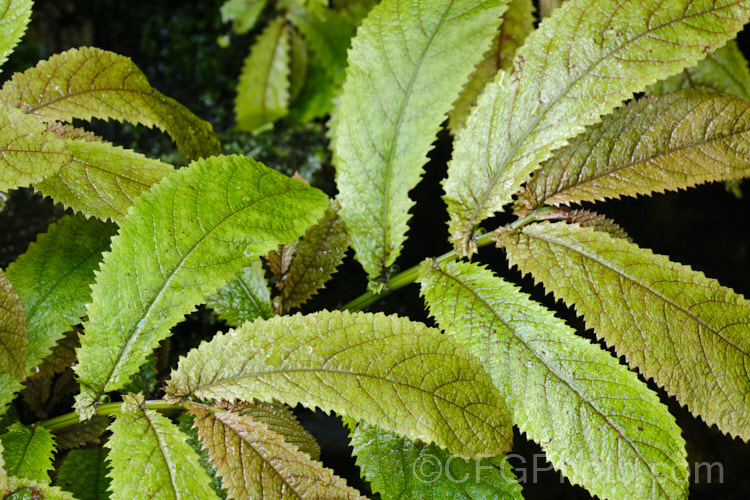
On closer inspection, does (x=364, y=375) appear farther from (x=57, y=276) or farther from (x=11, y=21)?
(x=11, y=21)

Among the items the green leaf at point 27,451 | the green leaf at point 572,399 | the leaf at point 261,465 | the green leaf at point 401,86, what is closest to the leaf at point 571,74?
the green leaf at point 401,86

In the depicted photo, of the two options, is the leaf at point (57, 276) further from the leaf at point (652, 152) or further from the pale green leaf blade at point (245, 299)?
the leaf at point (652, 152)

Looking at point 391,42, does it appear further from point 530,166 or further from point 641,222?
point 641,222

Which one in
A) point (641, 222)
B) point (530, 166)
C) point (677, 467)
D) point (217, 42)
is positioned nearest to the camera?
point (677, 467)

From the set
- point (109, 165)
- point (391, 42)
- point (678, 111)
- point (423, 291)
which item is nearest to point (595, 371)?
point (423, 291)

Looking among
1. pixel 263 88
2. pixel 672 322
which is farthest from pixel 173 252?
pixel 263 88
